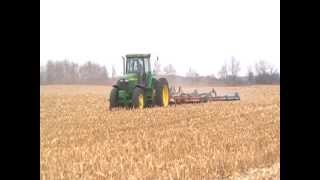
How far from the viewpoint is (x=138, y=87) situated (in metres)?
5.71

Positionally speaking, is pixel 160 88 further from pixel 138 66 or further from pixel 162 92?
pixel 138 66

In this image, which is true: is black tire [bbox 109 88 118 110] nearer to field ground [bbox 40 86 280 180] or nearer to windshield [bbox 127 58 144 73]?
field ground [bbox 40 86 280 180]

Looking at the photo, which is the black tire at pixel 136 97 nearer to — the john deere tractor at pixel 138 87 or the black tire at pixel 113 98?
the john deere tractor at pixel 138 87

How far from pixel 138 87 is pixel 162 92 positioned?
442mm

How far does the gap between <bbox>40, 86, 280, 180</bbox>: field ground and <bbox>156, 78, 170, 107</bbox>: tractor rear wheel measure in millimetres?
80

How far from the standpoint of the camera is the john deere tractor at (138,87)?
5250 mm

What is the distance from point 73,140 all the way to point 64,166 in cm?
30

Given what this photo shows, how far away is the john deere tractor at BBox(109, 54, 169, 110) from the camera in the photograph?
5250 millimetres

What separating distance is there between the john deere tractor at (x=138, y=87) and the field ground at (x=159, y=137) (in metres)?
0.11

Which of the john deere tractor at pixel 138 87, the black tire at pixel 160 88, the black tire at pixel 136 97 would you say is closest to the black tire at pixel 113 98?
the john deere tractor at pixel 138 87
